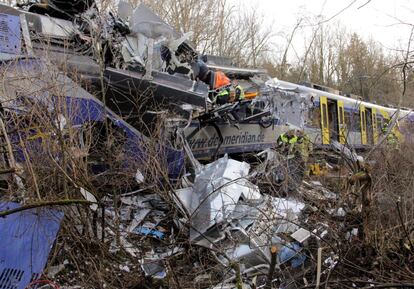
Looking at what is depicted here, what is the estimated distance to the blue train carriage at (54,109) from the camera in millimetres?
4211

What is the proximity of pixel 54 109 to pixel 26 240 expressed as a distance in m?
1.24

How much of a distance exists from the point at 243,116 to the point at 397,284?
A: 490 centimetres

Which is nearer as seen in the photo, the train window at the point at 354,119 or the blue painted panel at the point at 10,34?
the blue painted panel at the point at 10,34

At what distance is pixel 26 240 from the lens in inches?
157

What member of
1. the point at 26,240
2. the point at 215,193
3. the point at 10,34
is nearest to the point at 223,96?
the point at 215,193

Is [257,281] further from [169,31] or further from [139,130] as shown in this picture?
[169,31]

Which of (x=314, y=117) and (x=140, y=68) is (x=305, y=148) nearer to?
(x=140, y=68)

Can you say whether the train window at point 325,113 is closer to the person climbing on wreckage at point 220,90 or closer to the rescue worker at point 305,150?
the rescue worker at point 305,150

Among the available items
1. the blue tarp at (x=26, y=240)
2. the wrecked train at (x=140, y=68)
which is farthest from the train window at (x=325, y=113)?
the blue tarp at (x=26, y=240)

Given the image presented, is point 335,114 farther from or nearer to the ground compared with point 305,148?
nearer to the ground

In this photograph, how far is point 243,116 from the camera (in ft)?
25.4

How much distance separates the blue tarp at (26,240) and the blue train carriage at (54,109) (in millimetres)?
561

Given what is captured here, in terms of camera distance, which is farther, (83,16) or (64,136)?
(83,16)

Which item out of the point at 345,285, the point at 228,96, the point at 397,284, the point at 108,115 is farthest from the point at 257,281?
the point at 228,96
